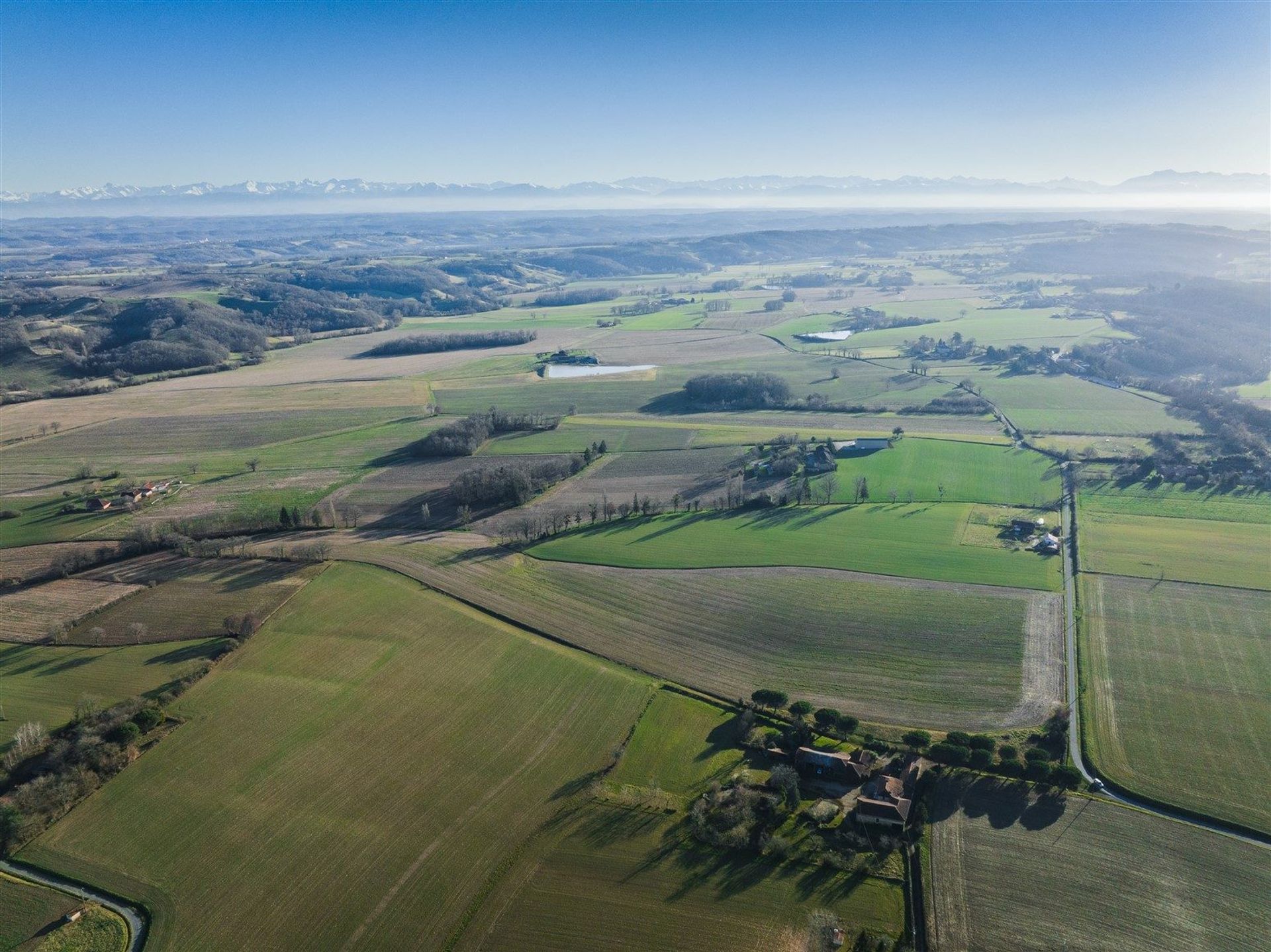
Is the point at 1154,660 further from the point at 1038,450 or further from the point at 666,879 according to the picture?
the point at 1038,450

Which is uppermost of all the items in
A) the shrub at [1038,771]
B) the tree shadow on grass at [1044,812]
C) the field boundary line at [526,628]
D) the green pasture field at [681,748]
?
the shrub at [1038,771]

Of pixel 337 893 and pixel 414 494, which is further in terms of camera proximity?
pixel 414 494

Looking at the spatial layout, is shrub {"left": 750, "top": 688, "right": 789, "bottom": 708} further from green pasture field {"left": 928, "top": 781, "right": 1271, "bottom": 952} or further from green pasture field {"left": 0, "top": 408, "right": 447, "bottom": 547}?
green pasture field {"left": 0, "top": 408, "right": 447, "bottom": 547}

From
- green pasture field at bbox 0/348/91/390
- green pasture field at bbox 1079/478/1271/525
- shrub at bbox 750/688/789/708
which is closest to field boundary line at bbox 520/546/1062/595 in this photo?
shrub at bbox 750/688/789/708

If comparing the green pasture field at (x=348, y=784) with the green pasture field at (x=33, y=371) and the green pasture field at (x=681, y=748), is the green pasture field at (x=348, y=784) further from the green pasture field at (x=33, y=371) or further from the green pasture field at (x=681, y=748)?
the green pasture field at (x=33, y=371)

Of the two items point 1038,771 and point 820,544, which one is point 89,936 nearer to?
point 1038,771

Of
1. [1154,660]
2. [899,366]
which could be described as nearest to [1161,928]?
[1154,660]

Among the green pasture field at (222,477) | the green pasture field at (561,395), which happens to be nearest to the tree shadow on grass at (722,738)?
the green pasture field at (222,477)
